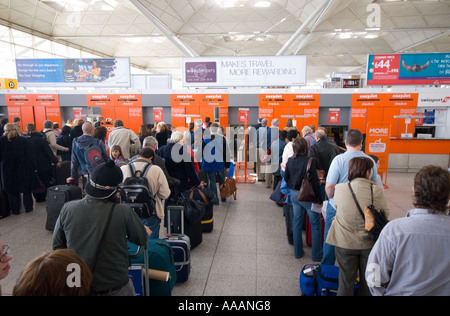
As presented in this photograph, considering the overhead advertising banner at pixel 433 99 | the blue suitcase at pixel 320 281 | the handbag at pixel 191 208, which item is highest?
the overhead advertising banner at pixel 433 99

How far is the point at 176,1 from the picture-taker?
14164mm

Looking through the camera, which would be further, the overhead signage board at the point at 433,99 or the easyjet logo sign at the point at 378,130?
the overhead signage board at the point at 433,99

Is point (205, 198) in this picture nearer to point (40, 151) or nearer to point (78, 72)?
point (40, 151)

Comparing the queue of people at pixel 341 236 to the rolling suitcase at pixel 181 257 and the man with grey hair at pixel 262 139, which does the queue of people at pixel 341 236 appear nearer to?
the rolling suitcase at pixel 181 257

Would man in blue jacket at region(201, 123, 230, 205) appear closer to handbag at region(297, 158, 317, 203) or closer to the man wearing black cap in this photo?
handbag at region(297, 158, 317, 203)

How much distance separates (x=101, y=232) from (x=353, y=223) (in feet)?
5.97

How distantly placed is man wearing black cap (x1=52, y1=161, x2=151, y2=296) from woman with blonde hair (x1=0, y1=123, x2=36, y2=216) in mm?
4137

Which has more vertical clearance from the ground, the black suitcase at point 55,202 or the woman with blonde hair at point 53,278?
the woman with blonde hair at point 53,278

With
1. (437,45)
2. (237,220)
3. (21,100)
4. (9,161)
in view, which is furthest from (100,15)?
(437,45)

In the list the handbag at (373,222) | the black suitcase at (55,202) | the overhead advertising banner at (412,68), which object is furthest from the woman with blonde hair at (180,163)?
the overhead advertising banner at (412,68)

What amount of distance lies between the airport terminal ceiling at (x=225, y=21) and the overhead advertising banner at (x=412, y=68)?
3.45 meters

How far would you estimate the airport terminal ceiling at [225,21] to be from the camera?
1366 centimetres

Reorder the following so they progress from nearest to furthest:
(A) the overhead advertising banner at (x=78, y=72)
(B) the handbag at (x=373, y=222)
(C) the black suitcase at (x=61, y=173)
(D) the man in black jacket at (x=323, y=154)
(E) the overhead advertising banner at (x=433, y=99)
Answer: (B) the handbag at (x=373, y=222), (D) the man in black jacket at (x=323, y=154), (C) the black suitcase at (x=61, y=173), (E) the overhead advertising banner at (x=433, y=99), (A) the overhead advertising banner at (x=78, y=72)

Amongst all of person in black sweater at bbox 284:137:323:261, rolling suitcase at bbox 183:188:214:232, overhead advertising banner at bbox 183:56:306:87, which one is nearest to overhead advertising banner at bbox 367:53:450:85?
overhead advertising banner at bbox 183:56:306:87
